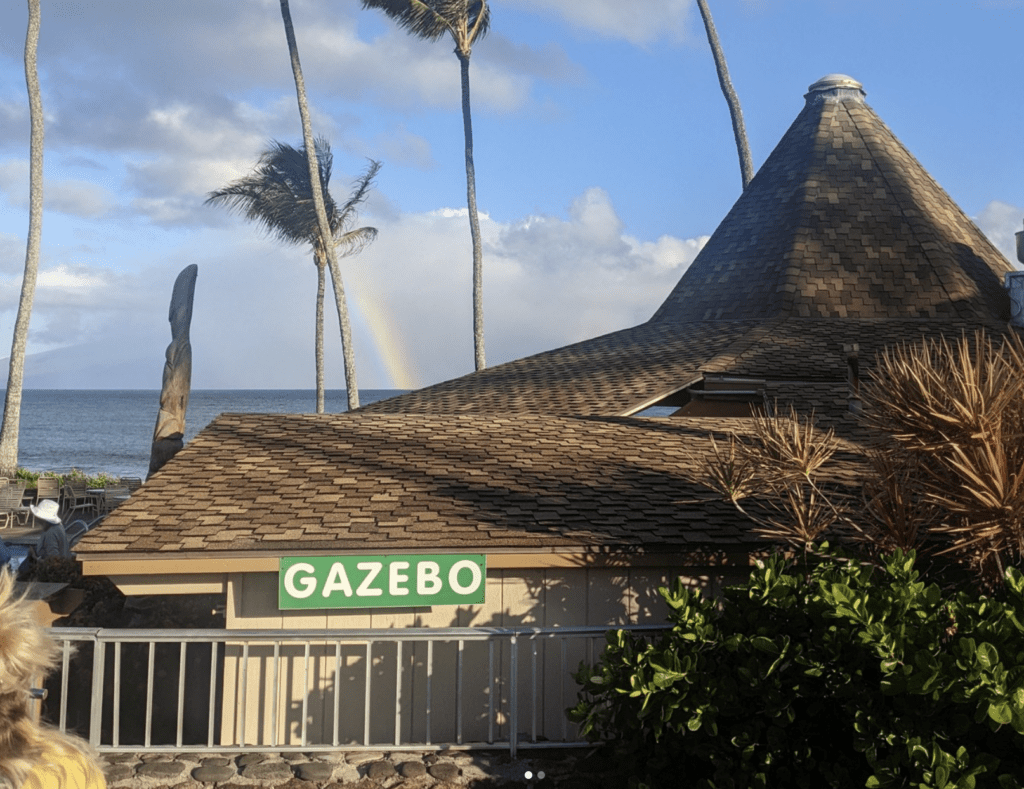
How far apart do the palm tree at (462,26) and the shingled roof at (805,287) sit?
16243 mm

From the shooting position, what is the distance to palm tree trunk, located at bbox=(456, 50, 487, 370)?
37.0 m

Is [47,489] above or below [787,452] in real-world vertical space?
below

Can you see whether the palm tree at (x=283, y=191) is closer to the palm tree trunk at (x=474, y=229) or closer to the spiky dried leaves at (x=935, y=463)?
the palm tree trunk at (x=474, y=229)

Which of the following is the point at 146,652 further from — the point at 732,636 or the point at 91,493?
the point at 91,493

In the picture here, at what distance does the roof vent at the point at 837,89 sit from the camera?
23031 millimetres

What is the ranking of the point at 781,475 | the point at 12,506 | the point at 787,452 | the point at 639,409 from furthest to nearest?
the point at 12,506
the point at 639,409
the point at 781,475
the point at 787,452

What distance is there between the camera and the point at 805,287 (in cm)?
1869

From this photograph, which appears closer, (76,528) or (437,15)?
(76,528)

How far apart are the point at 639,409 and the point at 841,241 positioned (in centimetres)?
783

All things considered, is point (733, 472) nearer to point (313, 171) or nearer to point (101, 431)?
point (313, 171)

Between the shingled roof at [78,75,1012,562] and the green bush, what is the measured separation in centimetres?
229

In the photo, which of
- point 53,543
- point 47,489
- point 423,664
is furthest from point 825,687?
point 47,489

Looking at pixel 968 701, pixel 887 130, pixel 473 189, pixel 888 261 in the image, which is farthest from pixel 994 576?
pixel 473 189

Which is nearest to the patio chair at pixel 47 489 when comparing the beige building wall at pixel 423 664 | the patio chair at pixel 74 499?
the patio chair at pixel 74 499
